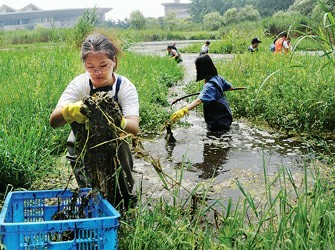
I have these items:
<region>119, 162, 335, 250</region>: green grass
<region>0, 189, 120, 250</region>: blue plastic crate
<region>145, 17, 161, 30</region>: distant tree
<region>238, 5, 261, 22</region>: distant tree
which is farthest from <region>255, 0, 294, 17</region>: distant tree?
<region>0, 189, 120, 250</region>: blue plastic crate

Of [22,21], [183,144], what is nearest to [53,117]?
[183,144]

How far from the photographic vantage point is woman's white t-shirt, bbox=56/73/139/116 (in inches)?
106

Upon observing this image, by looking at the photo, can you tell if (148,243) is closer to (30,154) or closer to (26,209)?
(26,209)

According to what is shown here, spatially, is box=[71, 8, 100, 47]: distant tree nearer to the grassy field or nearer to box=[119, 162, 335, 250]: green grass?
the grassy field

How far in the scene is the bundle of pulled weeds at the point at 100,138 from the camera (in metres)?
2.19

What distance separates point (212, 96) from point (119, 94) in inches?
103

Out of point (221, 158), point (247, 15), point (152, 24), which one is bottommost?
point (221, 158)

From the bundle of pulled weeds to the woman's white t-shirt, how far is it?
1.23 ft

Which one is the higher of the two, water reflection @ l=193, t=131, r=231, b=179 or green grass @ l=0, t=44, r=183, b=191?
green grass @ l=0, t=44, r=183, b=191

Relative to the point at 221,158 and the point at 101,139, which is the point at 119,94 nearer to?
the point at 101,139

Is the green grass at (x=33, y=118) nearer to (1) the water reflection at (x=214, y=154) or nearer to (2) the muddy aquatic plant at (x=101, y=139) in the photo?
(1) the water reflection at (x=214, y=154)

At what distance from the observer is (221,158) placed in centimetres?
446

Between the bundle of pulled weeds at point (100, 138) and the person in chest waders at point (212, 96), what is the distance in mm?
2861

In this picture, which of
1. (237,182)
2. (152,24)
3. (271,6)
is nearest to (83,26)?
(237,182)
